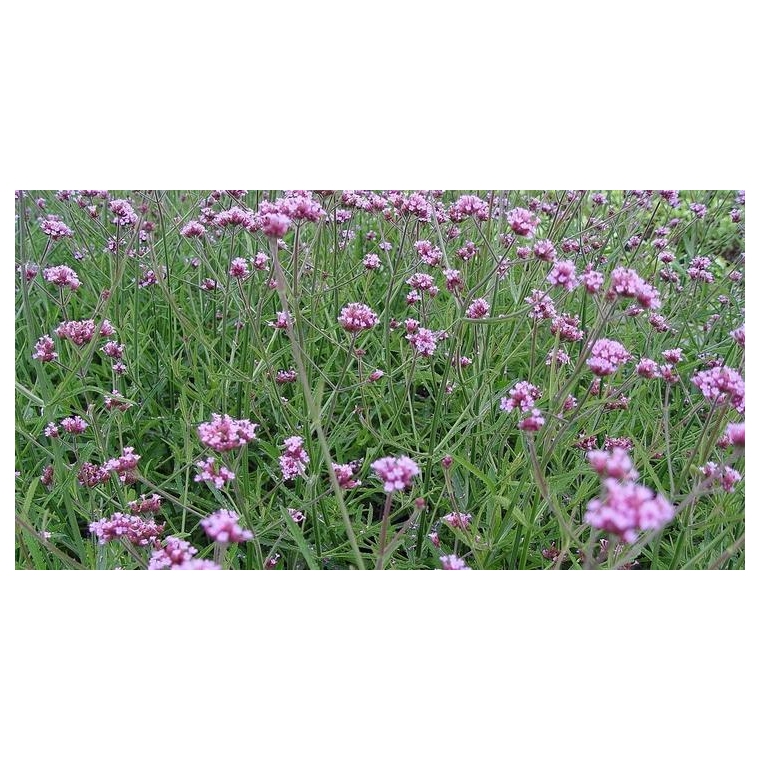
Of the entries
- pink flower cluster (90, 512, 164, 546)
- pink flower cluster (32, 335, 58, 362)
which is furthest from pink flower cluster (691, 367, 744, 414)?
pink flower cluster (32, 335, 58, 362)

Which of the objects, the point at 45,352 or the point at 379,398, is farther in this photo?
the point at 379,398

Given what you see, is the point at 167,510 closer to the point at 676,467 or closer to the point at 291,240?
the point at 291,240

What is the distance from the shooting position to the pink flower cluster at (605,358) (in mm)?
1041

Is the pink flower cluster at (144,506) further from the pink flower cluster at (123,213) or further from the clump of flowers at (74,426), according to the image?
the pink flower cluster at (123,213)

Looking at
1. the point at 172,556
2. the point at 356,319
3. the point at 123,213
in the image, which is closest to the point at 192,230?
the point at 123,213

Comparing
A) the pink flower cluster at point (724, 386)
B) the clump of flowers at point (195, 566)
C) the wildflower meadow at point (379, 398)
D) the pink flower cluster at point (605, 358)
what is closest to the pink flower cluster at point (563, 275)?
the wildflower meadow at point (379, 398)

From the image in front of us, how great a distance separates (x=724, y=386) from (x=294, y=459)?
690mm

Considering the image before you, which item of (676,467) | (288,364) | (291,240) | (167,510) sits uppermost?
(291,240)

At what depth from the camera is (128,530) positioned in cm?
102

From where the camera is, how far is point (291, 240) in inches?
71.4

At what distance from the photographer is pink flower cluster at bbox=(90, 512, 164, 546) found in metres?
1.00

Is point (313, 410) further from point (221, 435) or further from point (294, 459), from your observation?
point (294, 459)
